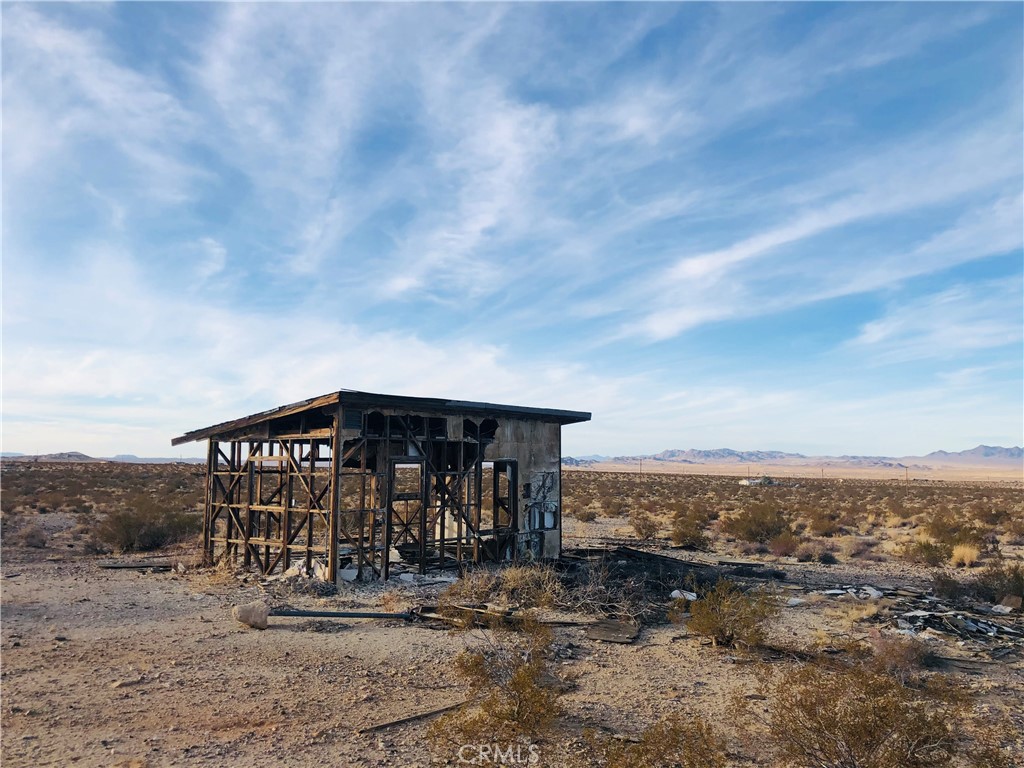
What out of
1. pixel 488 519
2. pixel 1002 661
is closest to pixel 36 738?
pixel 1002 661

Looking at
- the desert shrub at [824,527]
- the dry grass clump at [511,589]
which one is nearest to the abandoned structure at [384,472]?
the dry grass clump at [511,589]

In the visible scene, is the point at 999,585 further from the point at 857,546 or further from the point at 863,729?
the point at 863,729

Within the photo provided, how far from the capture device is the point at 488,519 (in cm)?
3259

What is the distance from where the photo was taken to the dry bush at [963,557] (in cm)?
2070

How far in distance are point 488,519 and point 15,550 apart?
18516 mm

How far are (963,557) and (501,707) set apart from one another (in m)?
19.7

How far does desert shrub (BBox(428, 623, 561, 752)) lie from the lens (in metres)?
6.57

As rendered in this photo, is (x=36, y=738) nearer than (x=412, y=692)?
Yes

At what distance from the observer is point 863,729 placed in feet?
18.5

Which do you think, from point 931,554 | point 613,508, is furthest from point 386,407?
point 613,508

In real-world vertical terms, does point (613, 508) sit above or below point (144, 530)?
→ below

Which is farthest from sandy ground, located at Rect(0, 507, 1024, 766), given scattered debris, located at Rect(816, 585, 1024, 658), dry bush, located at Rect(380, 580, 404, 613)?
scattered debris, located at Rect(816, 585, 1024, 658)

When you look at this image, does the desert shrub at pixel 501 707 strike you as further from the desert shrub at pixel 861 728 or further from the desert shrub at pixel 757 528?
the desert shrub at pixel 757 528

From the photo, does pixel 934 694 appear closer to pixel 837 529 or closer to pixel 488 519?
pixel 837 529
